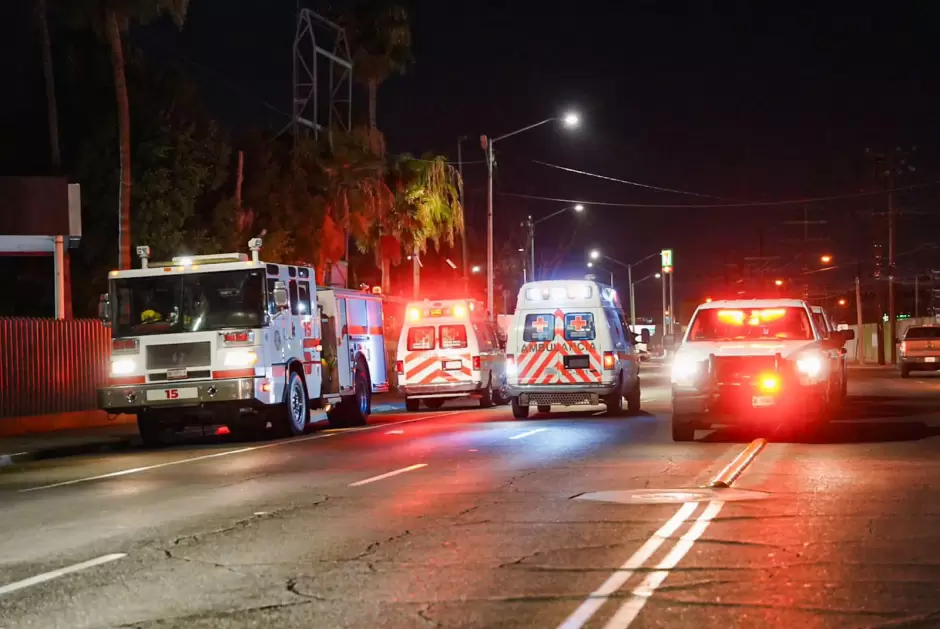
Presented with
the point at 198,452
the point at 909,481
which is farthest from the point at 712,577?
the point at 198,452

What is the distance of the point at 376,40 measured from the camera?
1784 inches

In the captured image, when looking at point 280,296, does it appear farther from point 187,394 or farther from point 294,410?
point 294,410

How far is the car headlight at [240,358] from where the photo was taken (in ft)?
68.3

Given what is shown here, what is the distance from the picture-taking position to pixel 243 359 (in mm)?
20859

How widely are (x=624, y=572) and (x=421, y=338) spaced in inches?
828

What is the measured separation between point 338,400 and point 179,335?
463cm

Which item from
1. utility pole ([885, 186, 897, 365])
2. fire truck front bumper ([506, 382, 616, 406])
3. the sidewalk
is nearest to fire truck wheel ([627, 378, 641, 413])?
fire truck front bumper ([506, 382, 616, 406])

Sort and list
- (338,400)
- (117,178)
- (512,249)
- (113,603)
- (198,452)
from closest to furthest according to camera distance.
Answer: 1. (113,603)
2. (198,452)
3. (338,400)
4. (117,178)
5. (512,249)

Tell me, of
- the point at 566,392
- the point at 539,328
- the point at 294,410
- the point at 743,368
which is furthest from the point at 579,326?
the point at 743,368

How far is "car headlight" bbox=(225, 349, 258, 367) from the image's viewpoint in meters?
Result: 20.8

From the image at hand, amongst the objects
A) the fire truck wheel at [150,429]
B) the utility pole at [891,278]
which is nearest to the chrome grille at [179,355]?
the fire truck wheel at [150,429]

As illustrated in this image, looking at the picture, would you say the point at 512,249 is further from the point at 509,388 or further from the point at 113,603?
the point at 113,603

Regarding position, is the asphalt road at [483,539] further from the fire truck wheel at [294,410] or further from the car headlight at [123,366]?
the fire truck wheel at [294,410]

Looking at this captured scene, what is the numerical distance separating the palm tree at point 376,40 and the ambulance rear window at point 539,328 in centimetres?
2128
